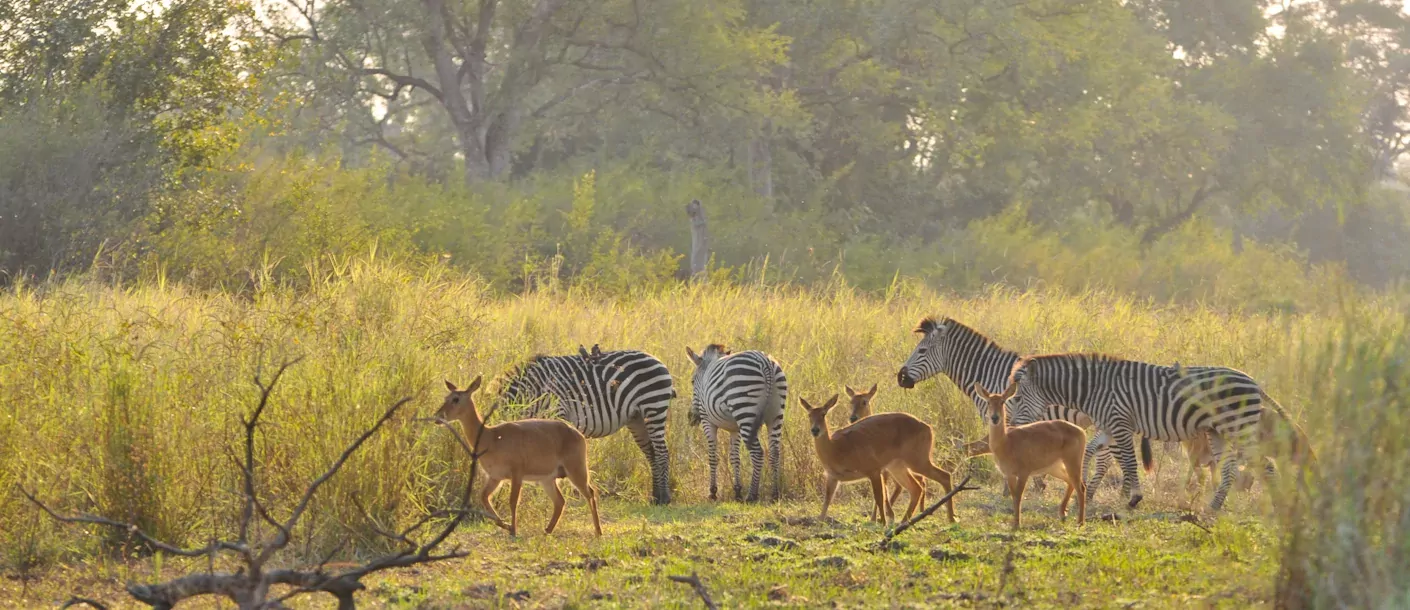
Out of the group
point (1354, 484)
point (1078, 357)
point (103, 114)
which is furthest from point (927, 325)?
point (103, 114)

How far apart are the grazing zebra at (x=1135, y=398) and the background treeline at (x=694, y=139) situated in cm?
1082

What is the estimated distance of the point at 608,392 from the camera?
10.9m

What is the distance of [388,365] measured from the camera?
9.02 metres

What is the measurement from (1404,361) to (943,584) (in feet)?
7.75

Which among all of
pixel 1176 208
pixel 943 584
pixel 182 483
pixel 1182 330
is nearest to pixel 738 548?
pixel 943 584

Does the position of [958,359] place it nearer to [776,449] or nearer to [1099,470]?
[1099,470]

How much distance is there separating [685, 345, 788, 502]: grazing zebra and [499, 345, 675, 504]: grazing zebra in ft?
1.00

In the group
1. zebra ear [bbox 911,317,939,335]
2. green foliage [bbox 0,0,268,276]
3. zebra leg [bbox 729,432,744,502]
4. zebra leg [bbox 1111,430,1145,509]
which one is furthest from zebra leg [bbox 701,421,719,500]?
green foliage [bbox 0,0,268,276]

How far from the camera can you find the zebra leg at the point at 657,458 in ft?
36.2

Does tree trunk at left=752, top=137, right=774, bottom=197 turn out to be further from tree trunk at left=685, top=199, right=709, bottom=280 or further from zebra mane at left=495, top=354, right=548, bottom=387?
zebra mane at left=495, top=354, right=548, bottom=387

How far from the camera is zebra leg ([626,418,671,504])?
36.2 feet

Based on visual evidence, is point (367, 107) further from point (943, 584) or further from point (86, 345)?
point (943, 584)

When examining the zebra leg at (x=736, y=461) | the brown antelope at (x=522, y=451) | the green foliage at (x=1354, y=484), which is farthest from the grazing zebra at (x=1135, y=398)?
the green foliage at (x=1354, y=484)

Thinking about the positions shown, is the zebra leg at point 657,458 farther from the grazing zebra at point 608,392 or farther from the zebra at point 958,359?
the zebra at point 958,359
